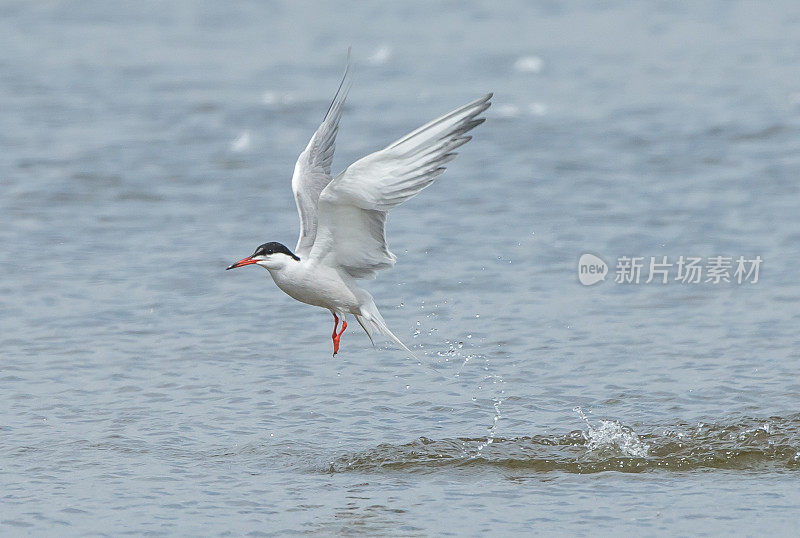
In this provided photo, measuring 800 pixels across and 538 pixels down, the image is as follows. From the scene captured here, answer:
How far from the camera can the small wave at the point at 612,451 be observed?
20.8 ft

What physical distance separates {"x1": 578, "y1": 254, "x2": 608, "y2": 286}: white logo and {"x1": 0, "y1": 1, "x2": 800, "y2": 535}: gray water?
0.39 feet

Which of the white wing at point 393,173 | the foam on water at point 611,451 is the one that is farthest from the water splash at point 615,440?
the white wing at point 393,173

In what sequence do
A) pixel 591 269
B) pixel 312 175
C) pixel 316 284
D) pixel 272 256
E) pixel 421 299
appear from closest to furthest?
pixel 272 256 → pixel 316 284 → pixel 312 175 → pixel 421 299 → pixel 591 269

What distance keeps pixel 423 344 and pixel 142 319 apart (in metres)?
1.90

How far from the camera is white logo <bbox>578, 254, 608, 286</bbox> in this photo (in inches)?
366

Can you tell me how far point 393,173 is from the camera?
5.91 m

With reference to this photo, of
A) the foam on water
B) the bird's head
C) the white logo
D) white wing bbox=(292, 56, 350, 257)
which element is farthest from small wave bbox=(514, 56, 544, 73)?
the bird's head

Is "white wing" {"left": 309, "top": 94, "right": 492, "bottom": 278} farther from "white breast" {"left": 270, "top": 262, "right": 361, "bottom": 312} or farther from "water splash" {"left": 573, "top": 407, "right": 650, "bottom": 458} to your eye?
"water splash" {"left": 573, "top": 407, "right": 650, "bottom": 458}

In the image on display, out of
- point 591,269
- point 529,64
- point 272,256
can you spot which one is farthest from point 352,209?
point 529,64

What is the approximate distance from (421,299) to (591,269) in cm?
129

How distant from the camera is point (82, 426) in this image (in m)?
6.98

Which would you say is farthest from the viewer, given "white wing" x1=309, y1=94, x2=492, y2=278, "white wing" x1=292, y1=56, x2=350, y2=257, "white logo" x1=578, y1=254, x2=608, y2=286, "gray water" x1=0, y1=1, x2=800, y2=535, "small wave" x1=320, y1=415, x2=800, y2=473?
"white logo" x1=578, y1=254, x2=608, y2=286

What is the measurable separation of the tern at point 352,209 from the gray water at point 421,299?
785 mm

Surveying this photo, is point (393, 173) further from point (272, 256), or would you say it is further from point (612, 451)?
point (612, 451)
